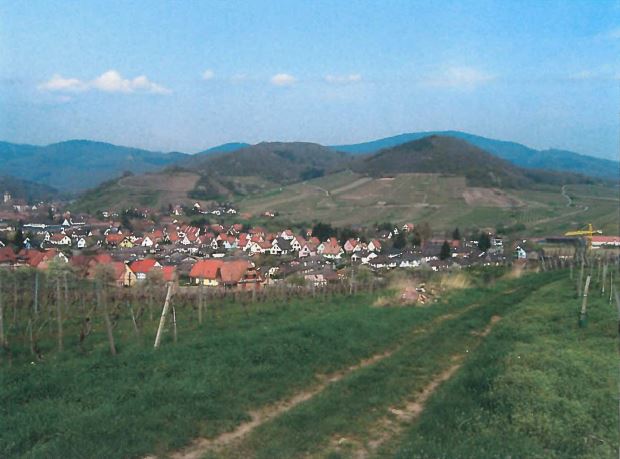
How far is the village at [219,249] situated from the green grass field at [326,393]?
46.8 ft

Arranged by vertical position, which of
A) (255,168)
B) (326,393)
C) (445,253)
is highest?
(255,168)

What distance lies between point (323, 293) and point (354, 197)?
62424mm

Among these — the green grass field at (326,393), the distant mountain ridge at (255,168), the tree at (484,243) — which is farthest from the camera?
the distant mountain ridge at (255,168)

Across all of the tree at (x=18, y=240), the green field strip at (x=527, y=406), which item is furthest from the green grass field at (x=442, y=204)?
the green field strip at (x=527, y=406)

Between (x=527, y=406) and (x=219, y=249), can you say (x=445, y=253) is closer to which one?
(x=219, y=249)

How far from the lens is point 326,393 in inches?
349

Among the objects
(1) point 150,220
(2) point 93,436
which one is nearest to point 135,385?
(2) point 93,436

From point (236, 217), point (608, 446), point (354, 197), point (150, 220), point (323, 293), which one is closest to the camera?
point (608, 446)

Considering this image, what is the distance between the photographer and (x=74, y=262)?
29.4 meters

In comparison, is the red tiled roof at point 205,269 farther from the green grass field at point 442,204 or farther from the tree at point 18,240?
the green grass field at point 442,204

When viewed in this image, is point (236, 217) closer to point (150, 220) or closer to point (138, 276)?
point (150, 220)

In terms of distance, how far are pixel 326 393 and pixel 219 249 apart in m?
36.5

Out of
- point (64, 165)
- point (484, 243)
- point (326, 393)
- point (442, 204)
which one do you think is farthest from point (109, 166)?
point (326, 393)

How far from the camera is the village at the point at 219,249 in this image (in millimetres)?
30297
